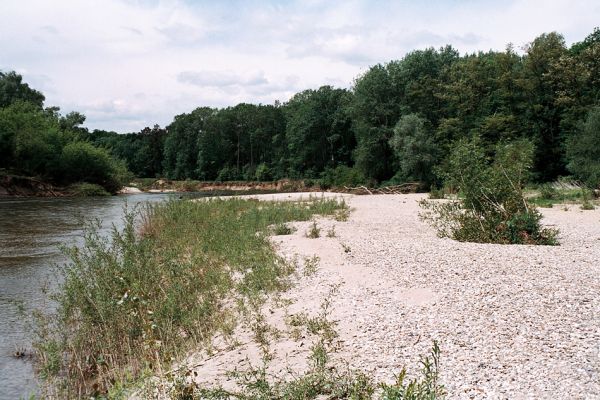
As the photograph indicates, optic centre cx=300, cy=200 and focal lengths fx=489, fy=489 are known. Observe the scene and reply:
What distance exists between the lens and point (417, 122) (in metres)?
50.0

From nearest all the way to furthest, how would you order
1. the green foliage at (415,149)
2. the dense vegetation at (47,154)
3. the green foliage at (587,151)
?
1. the green foliage at (587,151)
2. the green foliage at (415,149)
3. the dense vegetation at (47,154)

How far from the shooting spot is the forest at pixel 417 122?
43.8 m

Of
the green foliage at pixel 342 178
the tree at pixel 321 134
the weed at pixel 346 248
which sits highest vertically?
the tree at pixel 321 134

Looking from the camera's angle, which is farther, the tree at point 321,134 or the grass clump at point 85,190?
the tree at point 321,134

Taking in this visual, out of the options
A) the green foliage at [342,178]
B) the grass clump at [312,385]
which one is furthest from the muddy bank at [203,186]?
the grass clump at [312,385]

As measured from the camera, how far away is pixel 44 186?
52469mm

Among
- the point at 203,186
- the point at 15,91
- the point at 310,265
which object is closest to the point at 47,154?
the point at 15,91

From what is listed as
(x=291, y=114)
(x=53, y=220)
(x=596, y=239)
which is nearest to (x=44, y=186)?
(x=53, y=220)

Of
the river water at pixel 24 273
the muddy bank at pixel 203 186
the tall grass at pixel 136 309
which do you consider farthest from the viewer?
the muddy bank at pixel 203 186

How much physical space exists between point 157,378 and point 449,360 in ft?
11.9

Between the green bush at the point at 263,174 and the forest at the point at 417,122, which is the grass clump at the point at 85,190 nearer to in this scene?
the forest at the point at 417,122

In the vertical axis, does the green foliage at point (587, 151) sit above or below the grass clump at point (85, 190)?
above

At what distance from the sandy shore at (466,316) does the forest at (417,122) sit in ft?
51.2

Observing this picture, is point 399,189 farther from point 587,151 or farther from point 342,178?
point 587,151
